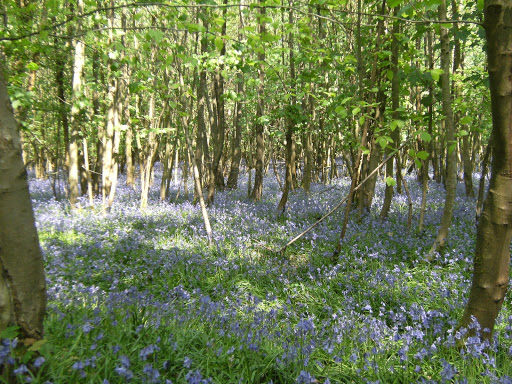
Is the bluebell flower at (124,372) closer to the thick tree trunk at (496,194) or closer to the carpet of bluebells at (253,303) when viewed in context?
the carpet of bluebells at (253,303)

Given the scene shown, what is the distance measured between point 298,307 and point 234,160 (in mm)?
10838

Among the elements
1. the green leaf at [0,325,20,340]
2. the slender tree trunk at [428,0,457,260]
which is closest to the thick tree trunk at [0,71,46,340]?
the green leaf at [0,325,20,340]

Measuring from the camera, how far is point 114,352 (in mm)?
2502

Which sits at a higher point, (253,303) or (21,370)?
(21,370)

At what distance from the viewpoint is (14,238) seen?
6.12 feet

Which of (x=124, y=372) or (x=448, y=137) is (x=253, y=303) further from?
(x=448, y=137)

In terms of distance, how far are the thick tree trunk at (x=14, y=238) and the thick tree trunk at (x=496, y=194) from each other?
3179 millimetres

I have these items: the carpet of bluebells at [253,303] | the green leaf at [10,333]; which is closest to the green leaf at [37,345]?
the carpet of bluebells at [253,303]

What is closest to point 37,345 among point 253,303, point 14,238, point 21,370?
point 21,370

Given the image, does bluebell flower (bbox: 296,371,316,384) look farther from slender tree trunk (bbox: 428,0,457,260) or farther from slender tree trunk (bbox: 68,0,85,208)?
slender tree trunk (bbox: 68,0,85,208)

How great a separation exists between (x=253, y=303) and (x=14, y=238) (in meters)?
2.71

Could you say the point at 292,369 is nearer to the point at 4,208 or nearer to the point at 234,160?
the point at 4,208

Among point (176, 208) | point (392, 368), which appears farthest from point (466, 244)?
point (176, 208)

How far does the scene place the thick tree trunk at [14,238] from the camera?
1.84 meters
